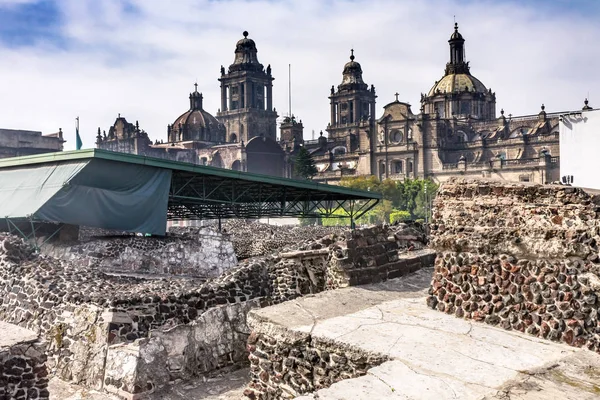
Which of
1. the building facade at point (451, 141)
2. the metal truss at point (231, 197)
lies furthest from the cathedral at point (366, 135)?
the metal truss at point (231, 197)

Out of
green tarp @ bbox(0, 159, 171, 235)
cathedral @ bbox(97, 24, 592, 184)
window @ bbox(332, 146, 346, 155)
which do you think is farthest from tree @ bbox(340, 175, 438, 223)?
green tarp @ bbox(0, 159, 171, 235)

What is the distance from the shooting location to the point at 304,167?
2815 inches

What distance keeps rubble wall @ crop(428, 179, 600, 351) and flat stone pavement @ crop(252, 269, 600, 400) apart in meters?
0.16

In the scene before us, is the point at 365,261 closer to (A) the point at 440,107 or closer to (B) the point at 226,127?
(A) the point at 440,107

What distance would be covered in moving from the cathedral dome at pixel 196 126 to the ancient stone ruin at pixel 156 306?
74.9m

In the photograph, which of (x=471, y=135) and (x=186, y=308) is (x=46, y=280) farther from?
(x=471, y=135)

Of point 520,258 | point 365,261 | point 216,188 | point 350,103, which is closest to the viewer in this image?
point 520,258

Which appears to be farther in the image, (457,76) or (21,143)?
(457,76)

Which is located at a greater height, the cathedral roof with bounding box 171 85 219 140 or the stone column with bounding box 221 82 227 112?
the stone column with bounding box 221 82 227 112

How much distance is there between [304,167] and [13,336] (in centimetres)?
6503

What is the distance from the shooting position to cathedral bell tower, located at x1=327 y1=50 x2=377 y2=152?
83062mm

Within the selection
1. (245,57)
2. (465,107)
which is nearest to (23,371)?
(465,107)

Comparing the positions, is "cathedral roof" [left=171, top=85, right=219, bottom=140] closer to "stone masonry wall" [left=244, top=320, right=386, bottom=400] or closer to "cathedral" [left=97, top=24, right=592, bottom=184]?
"cathedral" [left=97, top=24, right=592, bottom=184]

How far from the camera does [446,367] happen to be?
4.85 m
